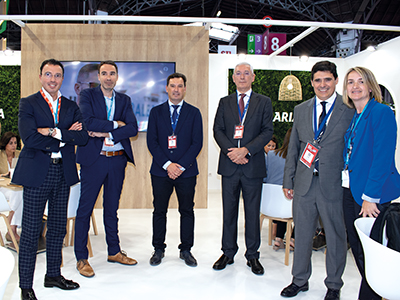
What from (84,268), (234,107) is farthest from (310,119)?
(84,268)

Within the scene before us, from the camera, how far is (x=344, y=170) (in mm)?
2354

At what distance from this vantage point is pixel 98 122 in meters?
3.03

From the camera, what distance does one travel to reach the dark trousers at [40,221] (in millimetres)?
2475

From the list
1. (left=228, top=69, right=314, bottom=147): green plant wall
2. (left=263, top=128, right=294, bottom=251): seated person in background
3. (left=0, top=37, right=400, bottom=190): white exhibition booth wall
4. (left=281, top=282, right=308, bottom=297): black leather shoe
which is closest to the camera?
(left=281, top=282, right=308, bottom=297): black leather shoe

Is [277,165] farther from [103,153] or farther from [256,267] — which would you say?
[103,153]

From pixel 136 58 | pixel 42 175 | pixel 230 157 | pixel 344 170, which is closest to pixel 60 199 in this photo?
pixel 42 175

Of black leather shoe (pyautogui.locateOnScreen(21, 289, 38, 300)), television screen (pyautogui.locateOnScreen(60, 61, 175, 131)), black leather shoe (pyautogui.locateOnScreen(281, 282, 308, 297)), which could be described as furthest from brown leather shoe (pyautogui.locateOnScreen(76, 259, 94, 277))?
television screen (pyautogui.locateOnScreen(60, 61, 175, 131))

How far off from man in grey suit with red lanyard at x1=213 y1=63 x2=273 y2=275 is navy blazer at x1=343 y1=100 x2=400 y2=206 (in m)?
1.00

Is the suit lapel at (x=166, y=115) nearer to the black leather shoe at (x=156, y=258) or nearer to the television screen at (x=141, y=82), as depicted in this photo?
the black leather shoe at (x=156, y=258)

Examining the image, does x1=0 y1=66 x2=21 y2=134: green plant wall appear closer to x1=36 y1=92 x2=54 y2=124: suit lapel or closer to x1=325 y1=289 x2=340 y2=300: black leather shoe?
x1=36 y1=92 x2=54 y2=124: suit lapel

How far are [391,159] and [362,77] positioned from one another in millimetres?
587

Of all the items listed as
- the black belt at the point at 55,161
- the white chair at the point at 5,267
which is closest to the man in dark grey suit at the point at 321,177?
the black belt at the point at 55,161

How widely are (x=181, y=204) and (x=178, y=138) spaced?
689mm

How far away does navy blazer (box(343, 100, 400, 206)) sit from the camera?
6.70ft
